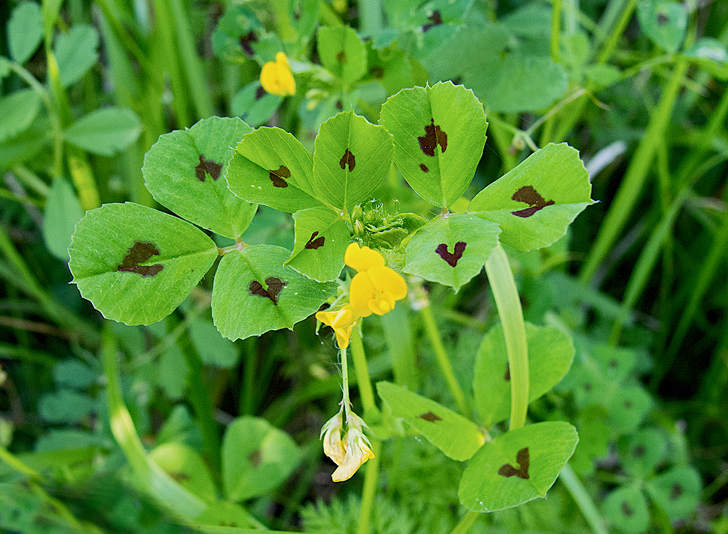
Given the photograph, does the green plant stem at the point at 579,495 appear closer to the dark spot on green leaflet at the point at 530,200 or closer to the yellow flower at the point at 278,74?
the dark spot on green leaflet at the point at 530,200

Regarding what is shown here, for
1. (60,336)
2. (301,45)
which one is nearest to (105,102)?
(60,336)

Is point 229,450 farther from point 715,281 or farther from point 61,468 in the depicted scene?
point 715,281

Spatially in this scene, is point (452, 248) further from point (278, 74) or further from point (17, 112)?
point (17, 112)

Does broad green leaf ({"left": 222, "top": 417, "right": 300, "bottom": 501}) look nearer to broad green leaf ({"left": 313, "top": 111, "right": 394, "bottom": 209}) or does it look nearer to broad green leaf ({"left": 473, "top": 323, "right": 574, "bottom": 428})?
broad green leaf ({"left": 473, "top": 323, "right": 574, "bottom": 428})

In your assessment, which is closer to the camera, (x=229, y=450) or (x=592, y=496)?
(x=229, y=450)

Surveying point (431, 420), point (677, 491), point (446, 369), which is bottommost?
point (677, 491)

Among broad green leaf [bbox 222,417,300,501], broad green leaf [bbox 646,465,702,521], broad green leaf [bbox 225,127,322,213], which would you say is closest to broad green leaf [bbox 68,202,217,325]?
broad green leaf [bbox 225,127,322,213]

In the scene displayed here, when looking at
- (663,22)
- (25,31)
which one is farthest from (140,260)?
(663,22)
